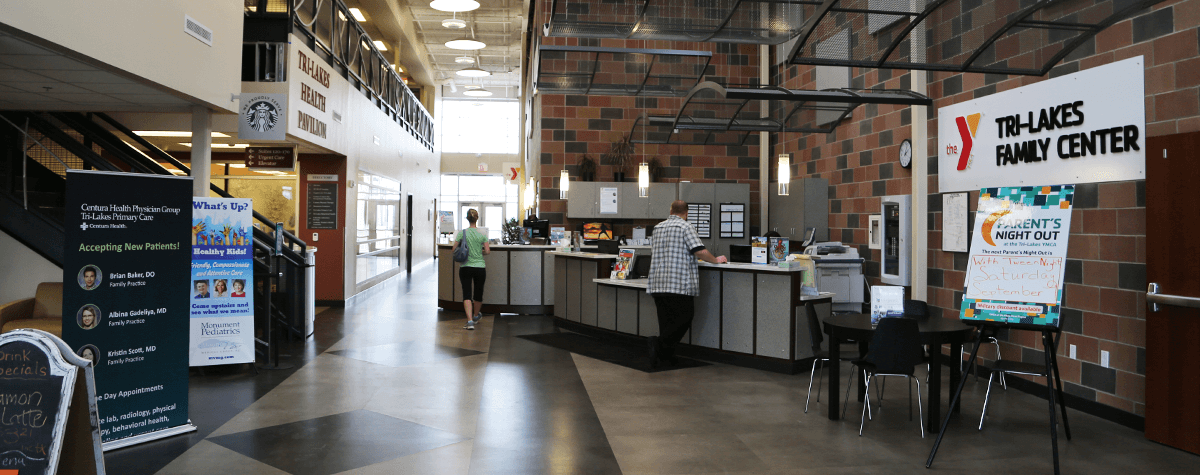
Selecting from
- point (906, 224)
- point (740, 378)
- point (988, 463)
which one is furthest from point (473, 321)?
point (988, 463)

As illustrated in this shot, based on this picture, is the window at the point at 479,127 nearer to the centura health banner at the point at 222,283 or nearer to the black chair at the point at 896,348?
the centura health banner at the point at 222,283

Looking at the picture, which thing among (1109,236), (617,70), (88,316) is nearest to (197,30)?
(88,316)

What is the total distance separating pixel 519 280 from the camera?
9.97 meters

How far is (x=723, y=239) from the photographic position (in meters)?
11.1

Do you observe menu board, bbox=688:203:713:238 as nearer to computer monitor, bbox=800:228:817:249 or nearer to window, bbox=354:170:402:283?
computer monitor, bbox=800:228:817:249

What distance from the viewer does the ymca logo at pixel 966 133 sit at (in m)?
6.15

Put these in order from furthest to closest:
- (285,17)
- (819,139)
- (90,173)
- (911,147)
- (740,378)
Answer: (819,139)
(285,17)
(911,147)
(740,378)
(90,173)

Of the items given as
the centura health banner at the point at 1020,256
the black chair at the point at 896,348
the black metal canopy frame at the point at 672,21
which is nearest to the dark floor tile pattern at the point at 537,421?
the black chair at the point at 896,348

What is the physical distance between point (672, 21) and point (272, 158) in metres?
5.68

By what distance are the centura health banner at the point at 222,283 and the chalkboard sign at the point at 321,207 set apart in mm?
5059

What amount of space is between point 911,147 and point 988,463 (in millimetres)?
4038

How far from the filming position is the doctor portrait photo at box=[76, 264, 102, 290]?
3746 millimetres

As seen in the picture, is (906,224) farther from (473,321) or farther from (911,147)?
(473,321)

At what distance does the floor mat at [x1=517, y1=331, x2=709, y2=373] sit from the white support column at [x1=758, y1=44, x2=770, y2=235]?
431 cm
